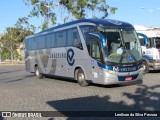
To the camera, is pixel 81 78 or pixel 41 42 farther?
pixel 41 42

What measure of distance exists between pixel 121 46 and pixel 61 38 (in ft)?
13.9

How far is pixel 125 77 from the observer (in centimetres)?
1380

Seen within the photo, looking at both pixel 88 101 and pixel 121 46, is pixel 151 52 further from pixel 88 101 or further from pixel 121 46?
pixel 88 101

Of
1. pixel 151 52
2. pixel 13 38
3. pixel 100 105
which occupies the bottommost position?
pixel 100 105

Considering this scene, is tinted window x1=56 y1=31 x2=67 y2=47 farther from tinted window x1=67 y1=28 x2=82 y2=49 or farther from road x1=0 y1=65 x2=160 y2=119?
road x1=0 y1=65 x2=160 y2=119

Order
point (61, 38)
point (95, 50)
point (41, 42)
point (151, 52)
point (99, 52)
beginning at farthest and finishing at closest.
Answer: point (151, 52), point (41, 42), point (61, 38), point (95, 50), point (99, 52)

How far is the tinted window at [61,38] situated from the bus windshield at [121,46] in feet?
10.9

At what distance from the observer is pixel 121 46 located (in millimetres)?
14219

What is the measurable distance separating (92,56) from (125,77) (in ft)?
5.56

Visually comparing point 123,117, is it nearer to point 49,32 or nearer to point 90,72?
point 90,72

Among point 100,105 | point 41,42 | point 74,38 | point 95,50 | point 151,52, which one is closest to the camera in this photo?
point 100,105

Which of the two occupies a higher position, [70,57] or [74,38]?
[74,38]

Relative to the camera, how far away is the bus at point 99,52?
45.0ft

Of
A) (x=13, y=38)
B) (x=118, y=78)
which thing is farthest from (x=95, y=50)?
(x=13, y=38)
